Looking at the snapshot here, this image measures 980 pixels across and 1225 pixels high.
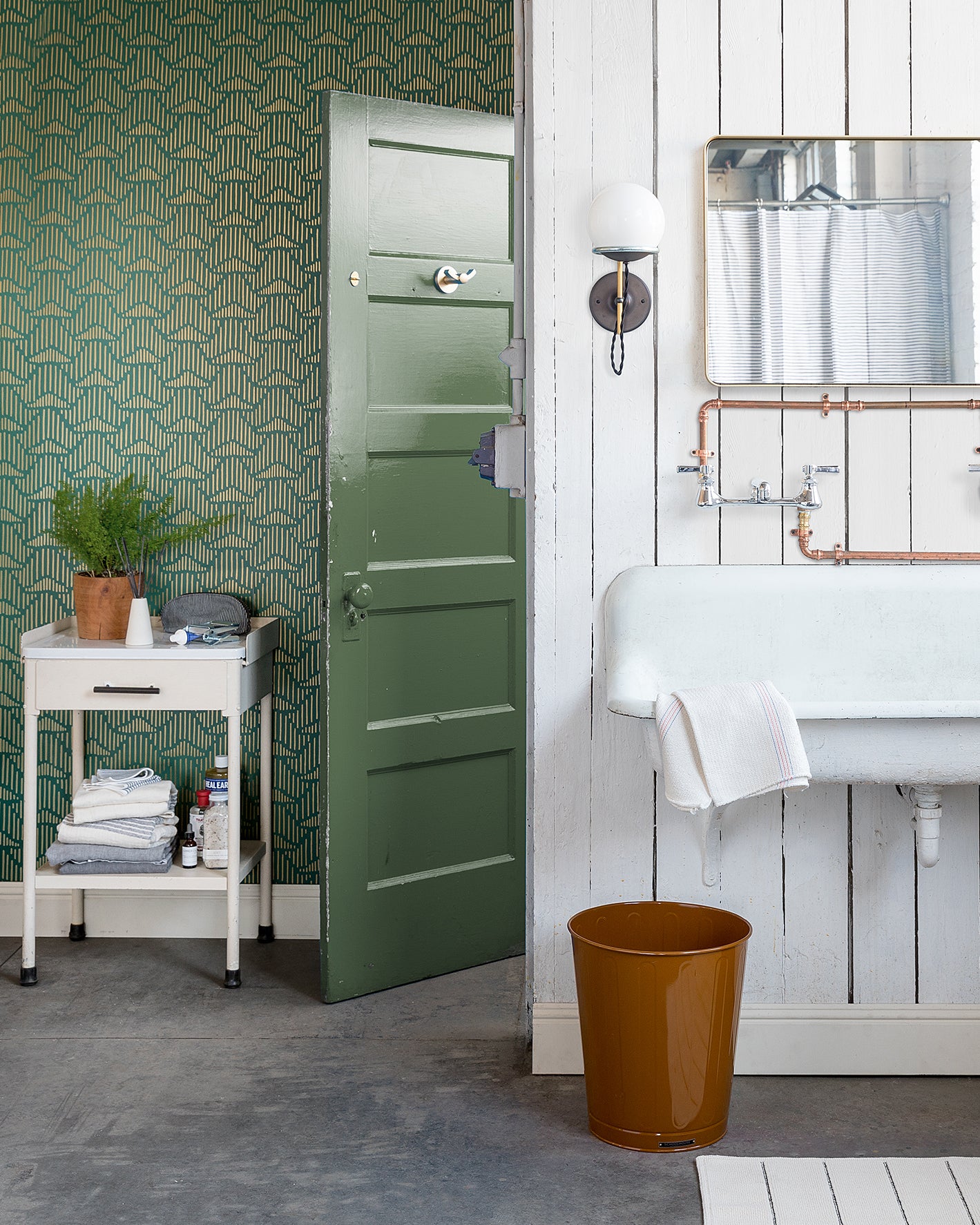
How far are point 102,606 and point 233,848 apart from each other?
681 mm

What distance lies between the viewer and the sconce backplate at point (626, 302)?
2.48 m

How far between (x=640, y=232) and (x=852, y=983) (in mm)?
1540

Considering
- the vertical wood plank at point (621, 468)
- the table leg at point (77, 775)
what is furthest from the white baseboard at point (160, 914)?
the vertical wood plank at point (621, 468)

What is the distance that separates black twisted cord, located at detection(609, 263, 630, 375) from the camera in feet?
8.04

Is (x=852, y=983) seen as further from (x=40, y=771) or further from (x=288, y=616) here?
(x=40, y=771)

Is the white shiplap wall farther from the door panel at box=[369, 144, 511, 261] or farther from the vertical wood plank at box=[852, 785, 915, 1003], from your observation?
the door panel at box=[369, 144, 511, 261]

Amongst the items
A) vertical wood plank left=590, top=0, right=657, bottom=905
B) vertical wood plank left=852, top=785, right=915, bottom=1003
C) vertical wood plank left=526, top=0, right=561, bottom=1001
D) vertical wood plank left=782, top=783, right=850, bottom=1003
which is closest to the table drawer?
vertical wood plank left=526, top=0, right=561, bottom=1001

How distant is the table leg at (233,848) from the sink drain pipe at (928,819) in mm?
1522

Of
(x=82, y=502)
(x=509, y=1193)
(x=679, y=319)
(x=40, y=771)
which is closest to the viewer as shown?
(x=509, y=1193)

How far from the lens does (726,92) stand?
8.11 ft

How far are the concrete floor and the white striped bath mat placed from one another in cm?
4

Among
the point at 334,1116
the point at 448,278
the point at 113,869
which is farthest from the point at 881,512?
the point at 113,869

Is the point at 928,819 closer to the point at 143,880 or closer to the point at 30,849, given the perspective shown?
the point at 143,880

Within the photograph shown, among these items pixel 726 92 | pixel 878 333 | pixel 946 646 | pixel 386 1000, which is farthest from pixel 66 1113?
pixel 726 92
